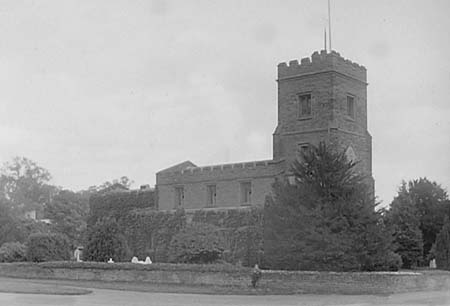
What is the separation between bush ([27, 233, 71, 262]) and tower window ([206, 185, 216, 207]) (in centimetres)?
1244

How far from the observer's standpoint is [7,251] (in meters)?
42.3

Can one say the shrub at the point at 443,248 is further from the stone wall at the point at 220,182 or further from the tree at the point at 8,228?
the tree at the point at 8,228

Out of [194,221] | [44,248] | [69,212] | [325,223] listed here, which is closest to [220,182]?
[194,221]

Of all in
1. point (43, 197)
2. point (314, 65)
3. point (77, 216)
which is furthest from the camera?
point (43, 197)

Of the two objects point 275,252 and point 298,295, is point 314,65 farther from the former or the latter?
point 298,295

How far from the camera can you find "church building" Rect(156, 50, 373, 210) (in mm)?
46156

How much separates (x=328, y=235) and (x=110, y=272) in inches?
367

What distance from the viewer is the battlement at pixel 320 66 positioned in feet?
152

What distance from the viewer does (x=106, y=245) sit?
3706 cm

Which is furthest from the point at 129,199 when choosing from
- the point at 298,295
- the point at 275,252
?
the point at 298,295

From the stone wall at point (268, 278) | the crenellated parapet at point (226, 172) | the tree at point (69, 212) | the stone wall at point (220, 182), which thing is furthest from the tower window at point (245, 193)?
the tree at point (69, 212)

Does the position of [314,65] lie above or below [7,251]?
above

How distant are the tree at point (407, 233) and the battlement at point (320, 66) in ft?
29.1

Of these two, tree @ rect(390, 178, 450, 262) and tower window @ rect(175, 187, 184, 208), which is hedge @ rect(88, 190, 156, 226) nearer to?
tower window @ rect(175, 187, 184, 208)
